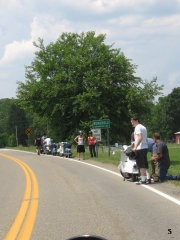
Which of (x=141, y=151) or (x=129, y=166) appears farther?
(x=129, y=166)

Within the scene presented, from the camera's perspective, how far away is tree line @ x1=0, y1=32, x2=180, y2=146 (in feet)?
124

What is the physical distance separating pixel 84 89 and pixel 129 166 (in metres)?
26.5

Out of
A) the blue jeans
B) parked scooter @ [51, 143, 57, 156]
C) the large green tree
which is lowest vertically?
the blue jeans

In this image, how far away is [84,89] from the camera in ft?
128

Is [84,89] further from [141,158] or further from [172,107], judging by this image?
[172,107]

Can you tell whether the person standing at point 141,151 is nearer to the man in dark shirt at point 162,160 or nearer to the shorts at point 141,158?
the shorts at point 141,158

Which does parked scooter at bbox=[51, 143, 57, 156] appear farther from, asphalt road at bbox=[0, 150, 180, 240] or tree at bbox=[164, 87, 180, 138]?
tree at bbox=[164, 87, 180, 138]

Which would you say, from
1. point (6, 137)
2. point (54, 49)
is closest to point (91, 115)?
point (54, 49)

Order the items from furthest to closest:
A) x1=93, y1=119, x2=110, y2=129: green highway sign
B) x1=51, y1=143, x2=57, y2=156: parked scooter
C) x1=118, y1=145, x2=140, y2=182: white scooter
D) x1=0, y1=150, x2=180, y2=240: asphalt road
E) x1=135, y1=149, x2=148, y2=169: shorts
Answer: x1=51, y1=143, x2=57, y2=156: parked scooter → x1=93, y1=119, x2=110, y2=129: green highway sign → x1=118, y1=145, x2=140, y2=182: white scooter → x1=135, y1=149, x2=148, y2=169: shorts → x1=0, y1=150, x2=180, y2=240: asphalt road

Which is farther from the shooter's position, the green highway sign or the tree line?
the tree line

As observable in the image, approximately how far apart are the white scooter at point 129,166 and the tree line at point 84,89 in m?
23.3

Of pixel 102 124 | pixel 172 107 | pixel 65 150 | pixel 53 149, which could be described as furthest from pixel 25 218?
pixel 172 107

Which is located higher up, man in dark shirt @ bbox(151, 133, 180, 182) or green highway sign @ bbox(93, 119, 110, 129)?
green highway sign @ bbox(93, 119, 110, 129)

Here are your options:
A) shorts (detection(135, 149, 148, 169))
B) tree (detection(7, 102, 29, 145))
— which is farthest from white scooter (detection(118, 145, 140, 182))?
tree (detection(7, 102, 29, 145))
